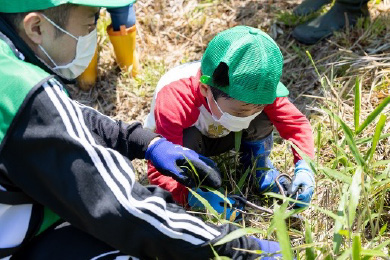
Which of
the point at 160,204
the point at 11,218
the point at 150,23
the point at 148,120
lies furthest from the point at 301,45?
the point at 11,218

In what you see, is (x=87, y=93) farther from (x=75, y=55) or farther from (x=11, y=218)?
(x=11, y=218)

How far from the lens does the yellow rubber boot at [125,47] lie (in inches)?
114

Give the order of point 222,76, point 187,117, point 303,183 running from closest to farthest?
1. point 222,76
2. point 303,183
3. point 187,117

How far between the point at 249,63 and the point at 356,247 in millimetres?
762

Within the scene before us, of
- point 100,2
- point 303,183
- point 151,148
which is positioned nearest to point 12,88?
point 100,2

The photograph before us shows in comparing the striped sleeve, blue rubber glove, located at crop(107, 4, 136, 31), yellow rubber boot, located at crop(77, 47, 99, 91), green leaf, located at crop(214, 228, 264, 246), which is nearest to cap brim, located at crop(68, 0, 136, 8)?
the striped sleeve

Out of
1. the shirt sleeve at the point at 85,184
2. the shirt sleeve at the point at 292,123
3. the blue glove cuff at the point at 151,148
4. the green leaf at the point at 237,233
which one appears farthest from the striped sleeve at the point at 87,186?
the shirt sleeve at the point at 292,123

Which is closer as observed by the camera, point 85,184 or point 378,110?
point 85,184

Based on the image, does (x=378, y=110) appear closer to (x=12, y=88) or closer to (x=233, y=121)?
(x=233, y=121)

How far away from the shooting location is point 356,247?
51.3 inches

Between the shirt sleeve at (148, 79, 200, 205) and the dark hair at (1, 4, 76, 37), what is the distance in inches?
22.5

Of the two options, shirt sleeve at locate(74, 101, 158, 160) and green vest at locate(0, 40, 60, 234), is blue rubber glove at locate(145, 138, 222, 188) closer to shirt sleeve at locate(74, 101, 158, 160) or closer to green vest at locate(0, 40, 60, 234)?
shirt sleeve at locate(74, 101, 158, 160)

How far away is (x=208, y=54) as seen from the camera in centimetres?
198

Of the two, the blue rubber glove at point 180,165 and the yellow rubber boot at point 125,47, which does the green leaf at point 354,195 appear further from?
the yellow rubber boot at point 125,47
